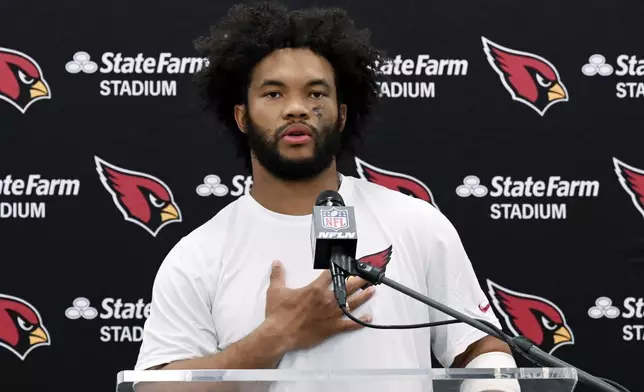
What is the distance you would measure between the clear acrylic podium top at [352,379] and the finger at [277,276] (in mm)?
521

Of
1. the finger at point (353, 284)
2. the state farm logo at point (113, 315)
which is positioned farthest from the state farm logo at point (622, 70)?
the state farm logo at point (113, 315)

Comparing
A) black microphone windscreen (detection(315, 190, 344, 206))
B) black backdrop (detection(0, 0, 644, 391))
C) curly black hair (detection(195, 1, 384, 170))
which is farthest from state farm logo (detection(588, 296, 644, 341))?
black microphone windscreen (detection(315, 190, 344, 206))

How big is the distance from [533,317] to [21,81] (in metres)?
1.57

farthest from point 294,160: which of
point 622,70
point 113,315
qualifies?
point 622,70

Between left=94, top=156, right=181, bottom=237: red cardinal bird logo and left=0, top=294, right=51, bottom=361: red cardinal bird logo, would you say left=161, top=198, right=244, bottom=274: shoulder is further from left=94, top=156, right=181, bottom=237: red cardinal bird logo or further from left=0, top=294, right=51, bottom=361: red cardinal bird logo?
left=0, top=294, right=51, bottom=361: red cardinal bird logo

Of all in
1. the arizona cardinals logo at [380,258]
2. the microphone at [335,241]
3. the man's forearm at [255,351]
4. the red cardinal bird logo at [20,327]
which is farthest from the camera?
the red cardinal bird logo at [20,327]

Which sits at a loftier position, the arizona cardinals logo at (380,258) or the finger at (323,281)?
the arizona cardinals logo at (380,258)

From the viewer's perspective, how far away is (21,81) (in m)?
2.37

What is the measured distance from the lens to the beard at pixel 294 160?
171 cm

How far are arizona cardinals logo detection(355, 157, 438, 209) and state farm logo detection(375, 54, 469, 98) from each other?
210 mm

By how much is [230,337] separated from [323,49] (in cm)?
64

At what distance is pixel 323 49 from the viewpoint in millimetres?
1811

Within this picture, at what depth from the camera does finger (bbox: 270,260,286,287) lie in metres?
1.63

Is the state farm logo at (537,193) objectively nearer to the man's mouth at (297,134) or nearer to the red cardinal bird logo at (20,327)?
the man's mouth at (297,134)
